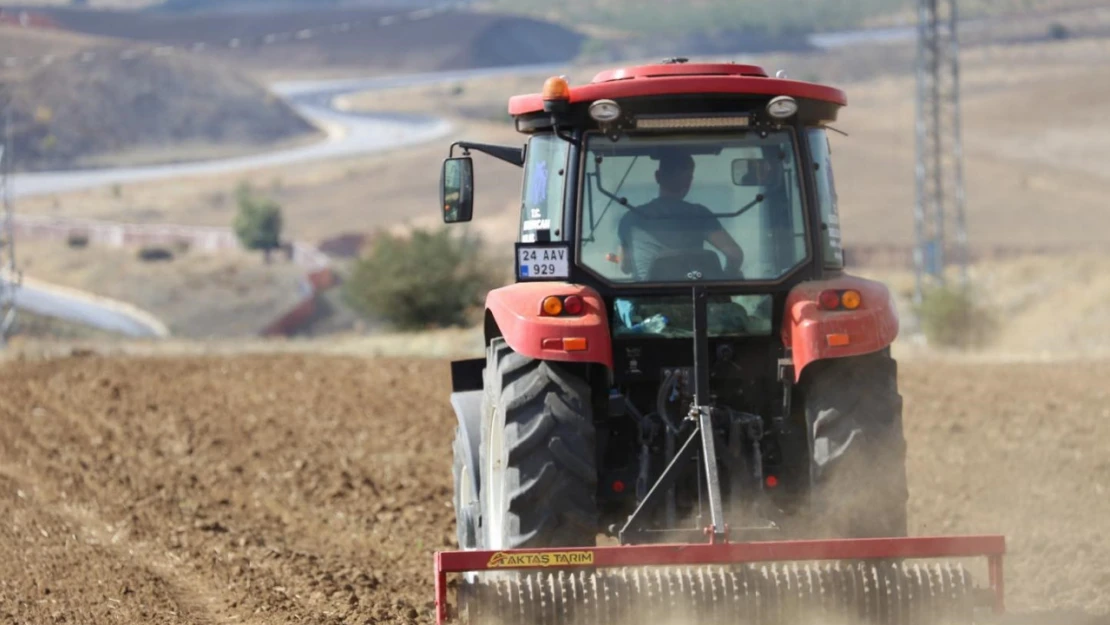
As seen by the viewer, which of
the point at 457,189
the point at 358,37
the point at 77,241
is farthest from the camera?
the point at 358,37

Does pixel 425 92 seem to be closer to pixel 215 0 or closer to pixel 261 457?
pixel 215 0

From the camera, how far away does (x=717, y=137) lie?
682 centimetres

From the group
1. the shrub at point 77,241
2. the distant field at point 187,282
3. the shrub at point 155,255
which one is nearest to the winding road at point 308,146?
the distant field at point 187,282

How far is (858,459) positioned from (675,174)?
56.3 inches

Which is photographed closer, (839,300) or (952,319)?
(839,300)

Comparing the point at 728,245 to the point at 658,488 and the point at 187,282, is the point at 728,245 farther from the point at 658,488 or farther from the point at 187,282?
the point at 187,282

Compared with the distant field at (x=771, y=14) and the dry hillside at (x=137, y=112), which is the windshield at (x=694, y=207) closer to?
the dry hillside at (x=137, y=112)

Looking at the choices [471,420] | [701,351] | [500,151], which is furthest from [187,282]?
[701,351]

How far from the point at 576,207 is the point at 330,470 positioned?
5.96 meters

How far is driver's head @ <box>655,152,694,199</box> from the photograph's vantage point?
269 inches

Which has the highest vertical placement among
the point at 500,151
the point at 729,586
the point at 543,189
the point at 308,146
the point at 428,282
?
the point at 308,146

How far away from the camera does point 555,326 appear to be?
21.0ft

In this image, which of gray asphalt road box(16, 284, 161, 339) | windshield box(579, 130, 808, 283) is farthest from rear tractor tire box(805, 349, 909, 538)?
gray asphalt road box(16, 284, 161, 339)

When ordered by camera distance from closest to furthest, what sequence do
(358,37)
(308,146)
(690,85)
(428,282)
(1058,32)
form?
(690,85) → (428,282) → (308,146) → (1058,32) → (358,37)
